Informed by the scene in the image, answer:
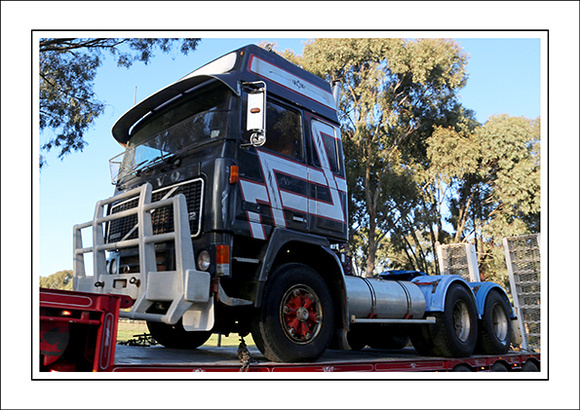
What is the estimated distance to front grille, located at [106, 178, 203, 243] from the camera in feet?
16.8

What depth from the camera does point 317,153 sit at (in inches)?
243

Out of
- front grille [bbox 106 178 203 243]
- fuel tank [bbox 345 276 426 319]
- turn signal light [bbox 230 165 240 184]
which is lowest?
fuel tank [bbox 345 276 426 319]

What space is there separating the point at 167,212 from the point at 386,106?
16250 mm

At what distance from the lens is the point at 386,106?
20.2m

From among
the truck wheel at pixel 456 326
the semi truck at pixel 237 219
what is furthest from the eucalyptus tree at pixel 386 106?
the semi truck at pixel 237 219

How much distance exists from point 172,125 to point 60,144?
137 inches

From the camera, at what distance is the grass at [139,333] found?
5492 mm

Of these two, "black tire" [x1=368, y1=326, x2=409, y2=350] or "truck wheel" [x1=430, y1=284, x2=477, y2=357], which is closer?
"truck wheel" [x1=430, y1=284, x2=477, y2=357]

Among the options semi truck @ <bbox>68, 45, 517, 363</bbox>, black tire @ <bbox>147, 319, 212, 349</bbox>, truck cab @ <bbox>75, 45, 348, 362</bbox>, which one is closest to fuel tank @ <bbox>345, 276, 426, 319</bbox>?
semi truck @ <bbox>68, 45, 517, 363</bbox>

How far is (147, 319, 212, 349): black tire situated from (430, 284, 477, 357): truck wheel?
10.6ft

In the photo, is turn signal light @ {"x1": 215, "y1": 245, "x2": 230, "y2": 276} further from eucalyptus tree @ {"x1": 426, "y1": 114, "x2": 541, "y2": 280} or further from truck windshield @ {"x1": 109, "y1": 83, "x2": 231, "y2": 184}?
eucalyptus tree @ {"x1": 426, "y1": 114, "x2": 541, "y2": 280}

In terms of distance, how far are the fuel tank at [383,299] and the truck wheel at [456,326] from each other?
12.7 inches

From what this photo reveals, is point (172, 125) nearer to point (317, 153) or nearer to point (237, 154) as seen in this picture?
point (237, 154)

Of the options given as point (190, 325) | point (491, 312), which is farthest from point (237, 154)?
point (491, 312)
